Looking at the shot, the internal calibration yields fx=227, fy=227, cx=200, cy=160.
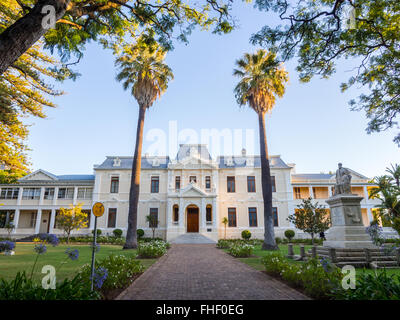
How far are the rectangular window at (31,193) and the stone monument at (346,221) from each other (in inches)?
1296

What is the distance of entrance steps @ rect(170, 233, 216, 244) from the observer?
80.0 feet

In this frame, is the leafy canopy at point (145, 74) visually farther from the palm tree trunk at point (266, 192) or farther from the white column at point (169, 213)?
the white column at point (169, 213)

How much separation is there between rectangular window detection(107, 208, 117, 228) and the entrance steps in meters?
8.23

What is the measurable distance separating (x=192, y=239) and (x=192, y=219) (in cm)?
390

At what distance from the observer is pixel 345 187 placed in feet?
33.3

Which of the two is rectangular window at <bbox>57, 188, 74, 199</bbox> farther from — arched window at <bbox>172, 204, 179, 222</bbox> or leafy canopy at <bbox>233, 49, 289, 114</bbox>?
leafy canopy at <bbox>233, 49, 289, 114</bbox>

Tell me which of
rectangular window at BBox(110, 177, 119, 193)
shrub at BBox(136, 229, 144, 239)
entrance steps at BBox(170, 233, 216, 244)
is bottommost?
entrance steps at BBox(170, 233, 216, 244)

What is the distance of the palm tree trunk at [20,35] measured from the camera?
358 centimetres

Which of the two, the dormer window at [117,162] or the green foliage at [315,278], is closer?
the green foliage at [315,278]

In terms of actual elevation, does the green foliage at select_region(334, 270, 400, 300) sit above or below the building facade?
below

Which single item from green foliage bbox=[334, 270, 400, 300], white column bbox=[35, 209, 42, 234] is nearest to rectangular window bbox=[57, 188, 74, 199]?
white column bbox=[35, 209, 42, 234]

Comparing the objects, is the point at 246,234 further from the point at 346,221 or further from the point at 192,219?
the point at 346,221

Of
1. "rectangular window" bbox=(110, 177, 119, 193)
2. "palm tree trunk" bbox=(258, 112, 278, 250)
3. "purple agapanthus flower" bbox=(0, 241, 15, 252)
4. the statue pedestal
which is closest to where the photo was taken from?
the statue pedestal

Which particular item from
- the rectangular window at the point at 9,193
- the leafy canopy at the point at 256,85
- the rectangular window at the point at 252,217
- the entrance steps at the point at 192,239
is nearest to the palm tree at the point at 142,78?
the leafy canopy at the point at 256,85
